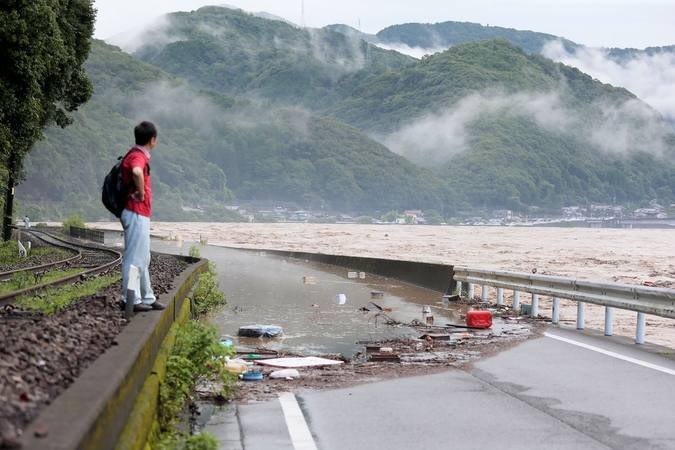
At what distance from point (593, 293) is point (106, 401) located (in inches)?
421

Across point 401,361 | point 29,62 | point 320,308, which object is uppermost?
point 29,62

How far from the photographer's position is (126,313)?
9.17 m

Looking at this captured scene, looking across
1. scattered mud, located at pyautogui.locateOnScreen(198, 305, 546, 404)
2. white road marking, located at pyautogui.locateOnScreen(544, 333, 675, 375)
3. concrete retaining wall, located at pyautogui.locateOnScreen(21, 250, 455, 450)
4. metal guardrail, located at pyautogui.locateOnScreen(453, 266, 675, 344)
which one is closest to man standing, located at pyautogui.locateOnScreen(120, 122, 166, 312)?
concrete retaining wall, located at pyautogui.locateOnScreen(21, 250, 455, 450)

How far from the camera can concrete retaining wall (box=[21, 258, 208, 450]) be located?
3.93m

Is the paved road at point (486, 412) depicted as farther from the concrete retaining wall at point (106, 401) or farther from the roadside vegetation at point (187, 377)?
the concrete retaining wall at point (106, 401)

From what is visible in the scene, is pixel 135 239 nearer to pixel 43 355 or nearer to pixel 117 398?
pixel 43 355

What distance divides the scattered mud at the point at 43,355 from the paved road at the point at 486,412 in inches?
51.6

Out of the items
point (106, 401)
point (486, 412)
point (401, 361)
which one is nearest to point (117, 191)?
point (486, 412)

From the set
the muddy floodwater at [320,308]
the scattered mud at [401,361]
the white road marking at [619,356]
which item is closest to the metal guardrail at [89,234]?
the muddy floodwater at [320,308]

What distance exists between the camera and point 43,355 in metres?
6.11

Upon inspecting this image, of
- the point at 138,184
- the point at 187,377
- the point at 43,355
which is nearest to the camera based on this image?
the point at 43,355

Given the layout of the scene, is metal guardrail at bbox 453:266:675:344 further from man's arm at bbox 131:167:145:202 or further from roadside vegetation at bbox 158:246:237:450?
man's arm at bbox 131:167:145:202

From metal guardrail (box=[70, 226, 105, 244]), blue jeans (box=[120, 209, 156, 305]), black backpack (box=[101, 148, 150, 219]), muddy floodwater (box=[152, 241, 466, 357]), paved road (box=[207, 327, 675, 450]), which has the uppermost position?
black backpack (box=[101, 148, 150, 219])

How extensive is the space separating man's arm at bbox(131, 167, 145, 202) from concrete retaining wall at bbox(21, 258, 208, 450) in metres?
1.34
